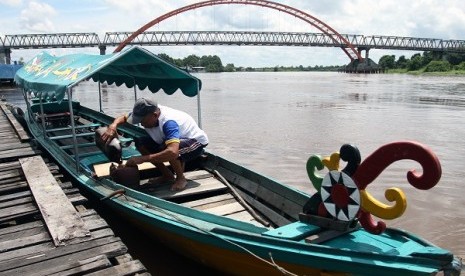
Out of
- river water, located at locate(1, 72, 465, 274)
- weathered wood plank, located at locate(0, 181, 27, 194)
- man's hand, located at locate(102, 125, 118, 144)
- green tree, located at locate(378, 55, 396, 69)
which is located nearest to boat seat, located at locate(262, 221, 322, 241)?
river water, located at locate(1, 72, 465, 274)

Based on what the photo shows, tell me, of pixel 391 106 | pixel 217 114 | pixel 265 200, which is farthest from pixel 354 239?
pixel 391 106

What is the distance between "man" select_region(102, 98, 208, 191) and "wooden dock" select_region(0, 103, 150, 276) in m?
1.04

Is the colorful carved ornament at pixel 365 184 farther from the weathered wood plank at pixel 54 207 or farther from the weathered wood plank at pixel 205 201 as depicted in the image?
the weathered wood plank at pixel 54 207

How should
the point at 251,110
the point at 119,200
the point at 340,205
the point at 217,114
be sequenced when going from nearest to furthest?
the point at 340,205, the point at 119,200, the point at 217,114, the point at 251,110

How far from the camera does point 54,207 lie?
206 inches

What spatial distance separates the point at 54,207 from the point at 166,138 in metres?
1.63

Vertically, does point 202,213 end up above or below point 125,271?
above

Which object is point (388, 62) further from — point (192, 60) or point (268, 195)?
point (268, 195)

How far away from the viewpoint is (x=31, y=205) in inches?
217

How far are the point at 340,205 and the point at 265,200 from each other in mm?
1740

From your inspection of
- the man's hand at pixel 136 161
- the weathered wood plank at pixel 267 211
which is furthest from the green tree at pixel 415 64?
the man's hand at pixel 136 161

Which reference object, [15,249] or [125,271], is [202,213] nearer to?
[125,271]

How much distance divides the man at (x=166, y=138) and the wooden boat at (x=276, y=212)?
0.30 m

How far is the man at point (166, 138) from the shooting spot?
5352 mm
